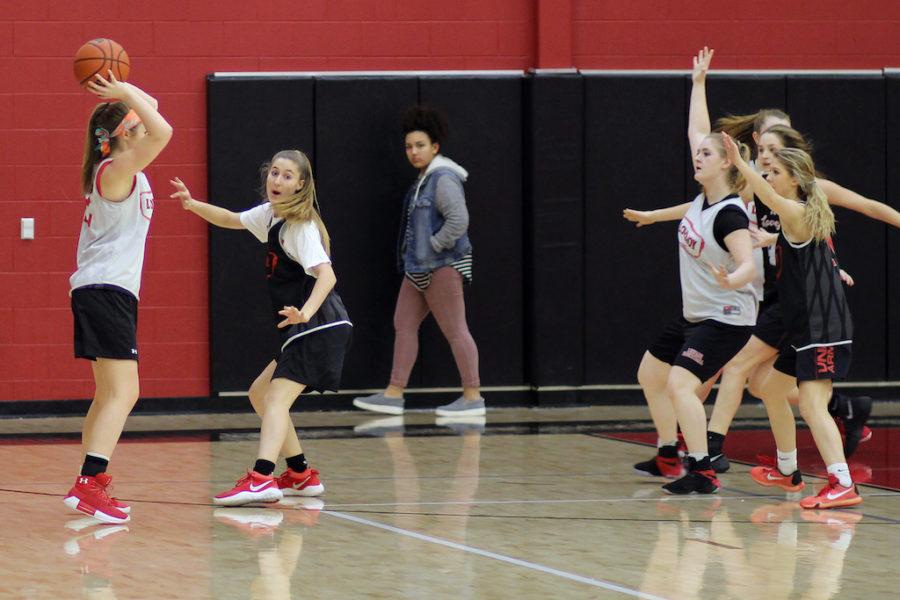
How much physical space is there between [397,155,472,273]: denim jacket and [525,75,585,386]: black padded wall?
675mm

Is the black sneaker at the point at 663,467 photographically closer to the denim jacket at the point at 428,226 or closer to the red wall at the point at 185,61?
the denim jacket at the point at 428,226

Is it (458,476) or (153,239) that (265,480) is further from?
(153,239)

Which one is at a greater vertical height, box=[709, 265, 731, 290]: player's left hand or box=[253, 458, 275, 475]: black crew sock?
box=[709, 265, 731, 290]: player's left hand

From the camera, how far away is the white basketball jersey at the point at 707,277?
6691 mm

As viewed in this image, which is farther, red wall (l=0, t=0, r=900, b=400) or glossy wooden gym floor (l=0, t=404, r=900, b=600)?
red wall (l=0, t=0, r=900, b=400)

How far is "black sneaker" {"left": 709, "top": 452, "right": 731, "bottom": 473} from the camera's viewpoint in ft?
23.3

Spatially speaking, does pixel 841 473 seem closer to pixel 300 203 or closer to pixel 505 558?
pixel 505 558

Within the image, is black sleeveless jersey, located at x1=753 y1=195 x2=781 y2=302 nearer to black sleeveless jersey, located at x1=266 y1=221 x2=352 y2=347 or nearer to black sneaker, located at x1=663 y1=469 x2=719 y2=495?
black sneaker, located at x1=663 y1=469 x2=719 y2=495

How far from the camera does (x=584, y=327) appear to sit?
34.0ft

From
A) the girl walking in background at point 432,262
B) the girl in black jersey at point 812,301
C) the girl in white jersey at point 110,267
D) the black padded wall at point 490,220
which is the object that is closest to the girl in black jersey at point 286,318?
the girl in white jersey at point 110,267

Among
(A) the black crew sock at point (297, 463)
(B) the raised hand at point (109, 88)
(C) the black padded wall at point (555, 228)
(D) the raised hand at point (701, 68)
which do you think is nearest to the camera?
(B) the raised hand at point (109, 88)

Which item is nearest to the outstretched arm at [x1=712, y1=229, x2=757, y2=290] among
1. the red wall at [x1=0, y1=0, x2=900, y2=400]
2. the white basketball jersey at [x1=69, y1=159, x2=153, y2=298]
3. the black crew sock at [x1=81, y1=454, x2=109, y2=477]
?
the white basketball jersey at [x1=69, y1=159, x2=153, y2=298]

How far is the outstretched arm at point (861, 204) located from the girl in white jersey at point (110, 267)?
2.97m

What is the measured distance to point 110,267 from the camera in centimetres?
589
